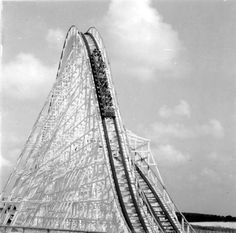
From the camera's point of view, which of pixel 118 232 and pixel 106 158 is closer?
pixel 118 232

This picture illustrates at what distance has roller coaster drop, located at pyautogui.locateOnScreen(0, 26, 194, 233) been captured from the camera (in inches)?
878

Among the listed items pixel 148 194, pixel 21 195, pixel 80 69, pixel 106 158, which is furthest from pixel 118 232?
pixel 80 69

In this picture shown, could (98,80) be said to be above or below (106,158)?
above

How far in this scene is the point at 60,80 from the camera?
30.7m

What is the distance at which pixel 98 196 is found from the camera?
24406mm

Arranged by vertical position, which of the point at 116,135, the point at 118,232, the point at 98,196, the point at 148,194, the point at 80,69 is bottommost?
the point at 118,232

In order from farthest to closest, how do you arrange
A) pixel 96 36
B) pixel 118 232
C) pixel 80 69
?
pixel 96 36
pixel 80 69
pixel 118 232

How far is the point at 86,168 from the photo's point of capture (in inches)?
970

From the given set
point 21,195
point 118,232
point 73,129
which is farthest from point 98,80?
point 118,232

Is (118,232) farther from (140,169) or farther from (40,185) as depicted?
(140,169)

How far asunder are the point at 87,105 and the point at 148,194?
22.3ft

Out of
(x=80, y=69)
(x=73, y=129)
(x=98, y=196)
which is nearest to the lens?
(x=98, y=196)

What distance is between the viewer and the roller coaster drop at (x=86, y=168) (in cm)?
2231

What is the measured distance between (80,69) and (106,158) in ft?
27.9
